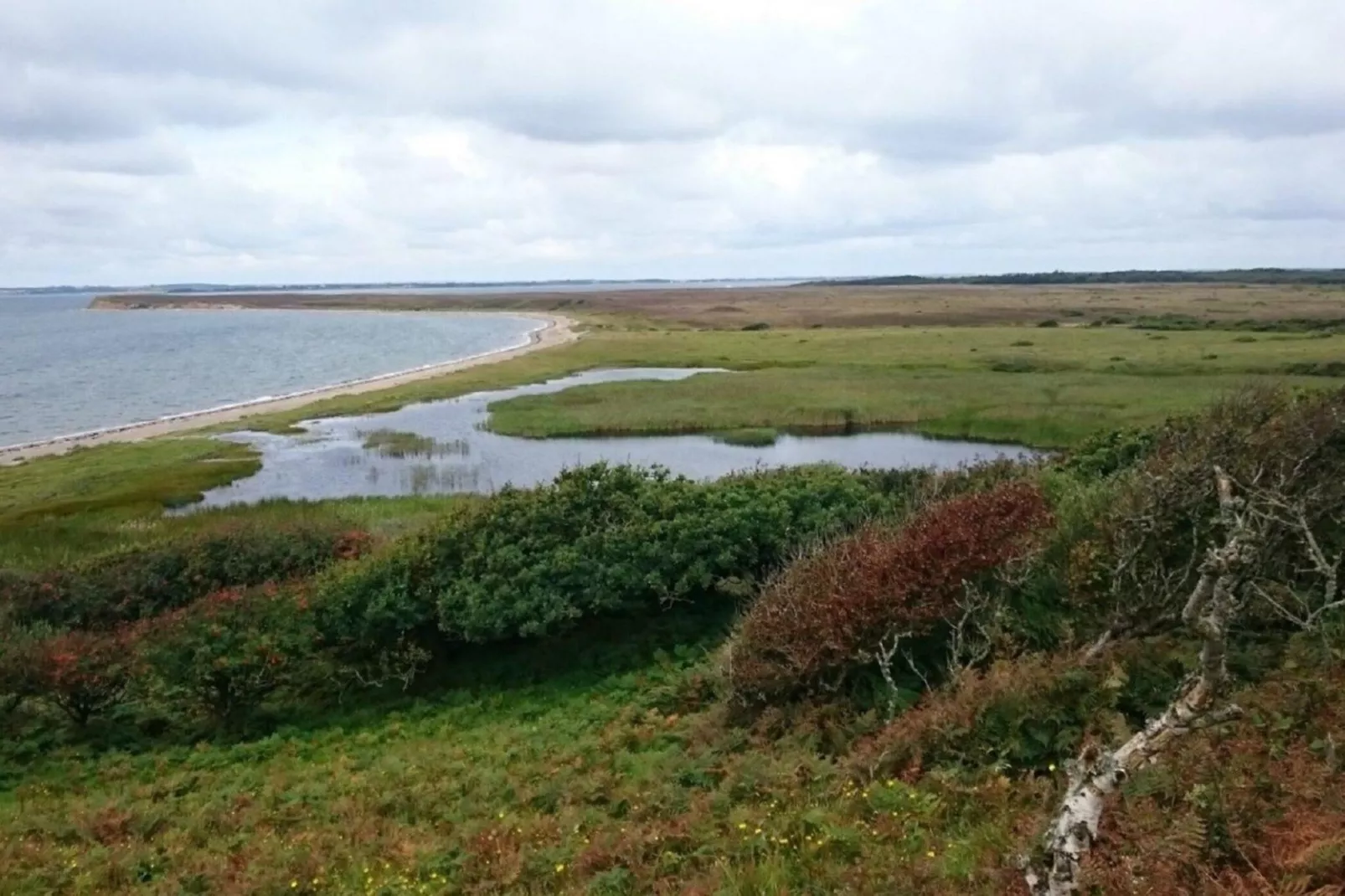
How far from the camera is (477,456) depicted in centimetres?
4453

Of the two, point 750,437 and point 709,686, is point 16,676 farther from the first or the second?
point 750,437

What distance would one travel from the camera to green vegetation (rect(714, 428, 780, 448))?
4562 centimetres

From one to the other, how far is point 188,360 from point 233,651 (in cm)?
10123

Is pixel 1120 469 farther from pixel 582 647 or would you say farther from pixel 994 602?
pixel 582 647

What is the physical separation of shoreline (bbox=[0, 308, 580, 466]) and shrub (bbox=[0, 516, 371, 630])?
32.8 meters

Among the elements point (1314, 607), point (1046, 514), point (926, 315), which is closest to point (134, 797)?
point (1046, 514)

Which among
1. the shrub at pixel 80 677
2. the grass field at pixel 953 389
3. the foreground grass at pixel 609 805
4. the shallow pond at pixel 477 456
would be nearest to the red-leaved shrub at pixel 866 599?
the foreground grass at pixel 609 805

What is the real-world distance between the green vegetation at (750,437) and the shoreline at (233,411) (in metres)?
30.1

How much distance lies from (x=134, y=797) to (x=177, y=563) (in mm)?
9525

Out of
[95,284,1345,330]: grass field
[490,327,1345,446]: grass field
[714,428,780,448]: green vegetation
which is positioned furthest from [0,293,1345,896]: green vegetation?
[95,284,1345,330]: grass field

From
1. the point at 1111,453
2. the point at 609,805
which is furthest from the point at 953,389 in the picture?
the point at 609,805

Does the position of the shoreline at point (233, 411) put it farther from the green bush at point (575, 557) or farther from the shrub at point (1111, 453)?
the shrub at point (1111, 453)

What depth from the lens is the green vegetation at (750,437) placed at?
45625mm

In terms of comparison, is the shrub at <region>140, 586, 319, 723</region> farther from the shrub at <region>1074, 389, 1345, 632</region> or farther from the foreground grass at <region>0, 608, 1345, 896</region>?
the shrub at <region>1074, 389, 1345, 632</region>
